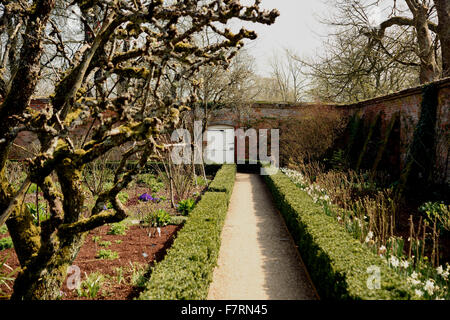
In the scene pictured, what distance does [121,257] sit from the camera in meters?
4.38

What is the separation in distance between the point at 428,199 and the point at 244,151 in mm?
10395

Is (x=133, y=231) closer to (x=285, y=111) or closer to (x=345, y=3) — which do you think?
(x=345, y=3)

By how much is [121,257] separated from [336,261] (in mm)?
3113

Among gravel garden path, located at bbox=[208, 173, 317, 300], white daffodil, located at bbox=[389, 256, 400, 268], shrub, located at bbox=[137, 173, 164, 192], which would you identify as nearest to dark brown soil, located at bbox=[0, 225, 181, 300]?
gravel garden path, located at bbox=[208, 173, 317, 300]

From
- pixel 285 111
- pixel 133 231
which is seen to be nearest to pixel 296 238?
pixel 133 231

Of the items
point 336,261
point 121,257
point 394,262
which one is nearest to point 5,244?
point 121,257

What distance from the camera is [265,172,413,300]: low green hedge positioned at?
277 centimetres

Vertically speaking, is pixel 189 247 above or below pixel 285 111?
below

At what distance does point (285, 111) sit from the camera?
16.9m

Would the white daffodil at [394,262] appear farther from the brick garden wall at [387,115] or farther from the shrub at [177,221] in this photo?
the brick garden wall at [387,115]

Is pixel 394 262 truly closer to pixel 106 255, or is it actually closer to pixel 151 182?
pixel 106 255

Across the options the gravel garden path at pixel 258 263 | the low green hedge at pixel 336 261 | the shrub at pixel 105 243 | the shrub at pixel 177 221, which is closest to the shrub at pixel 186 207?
the shrub at pixel 177 221

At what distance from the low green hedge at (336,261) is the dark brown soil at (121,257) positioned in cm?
221

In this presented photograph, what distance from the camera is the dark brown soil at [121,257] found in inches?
134
